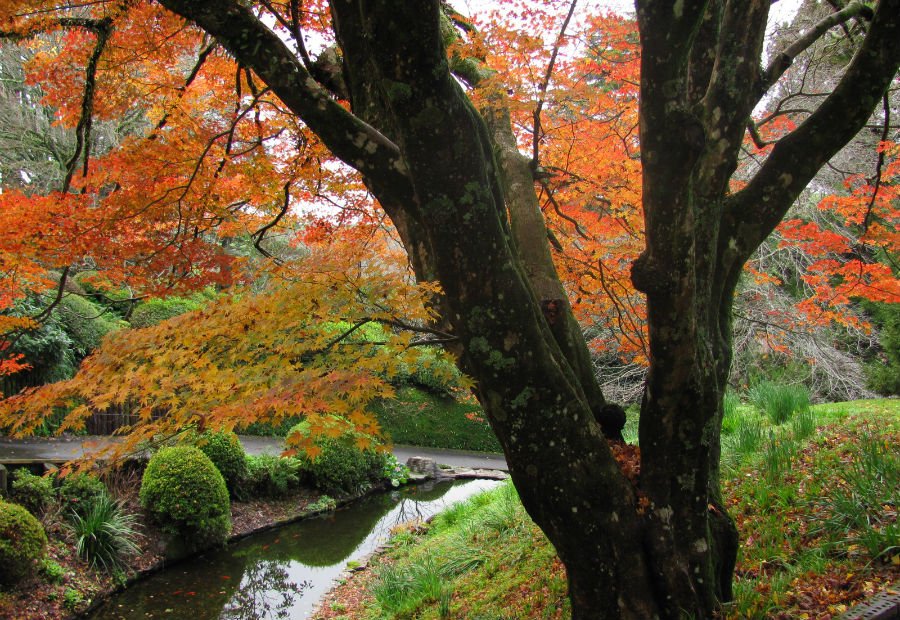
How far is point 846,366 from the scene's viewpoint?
395 inches

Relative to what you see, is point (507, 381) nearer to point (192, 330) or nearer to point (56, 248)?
point (192, 330)

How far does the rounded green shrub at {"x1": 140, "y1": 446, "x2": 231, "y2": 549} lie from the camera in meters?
6.24

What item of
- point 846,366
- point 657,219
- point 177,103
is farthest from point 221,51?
point 846,366


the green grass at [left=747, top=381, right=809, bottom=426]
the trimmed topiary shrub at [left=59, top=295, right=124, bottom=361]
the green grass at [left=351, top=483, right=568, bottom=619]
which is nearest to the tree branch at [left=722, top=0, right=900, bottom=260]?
the green grass at [left=351, top=483, right=568, bottom=619]

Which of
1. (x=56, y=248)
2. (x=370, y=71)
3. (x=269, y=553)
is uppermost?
(x=370, y=71)

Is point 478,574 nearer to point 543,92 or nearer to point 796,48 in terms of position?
point 543,92

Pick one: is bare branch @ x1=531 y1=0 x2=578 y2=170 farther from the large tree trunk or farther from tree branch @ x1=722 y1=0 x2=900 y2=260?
tree branch @ x1=722 y1=0 x2=900 y2=260

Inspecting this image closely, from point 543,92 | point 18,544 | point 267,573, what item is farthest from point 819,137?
point 18,544

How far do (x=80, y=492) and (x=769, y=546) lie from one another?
22.1ft

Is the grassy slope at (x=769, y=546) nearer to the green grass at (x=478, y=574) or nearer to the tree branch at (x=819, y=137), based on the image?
the green grass at (x=478, y=574)

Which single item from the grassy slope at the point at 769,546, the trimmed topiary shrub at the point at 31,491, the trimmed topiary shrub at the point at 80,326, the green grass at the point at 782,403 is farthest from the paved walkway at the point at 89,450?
the green grass at the point at 782,403

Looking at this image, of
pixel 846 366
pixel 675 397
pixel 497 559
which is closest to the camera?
pixel 675 397

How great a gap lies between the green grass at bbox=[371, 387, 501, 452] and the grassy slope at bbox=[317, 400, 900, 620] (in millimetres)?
6692

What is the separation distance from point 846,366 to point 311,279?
1103 cm
